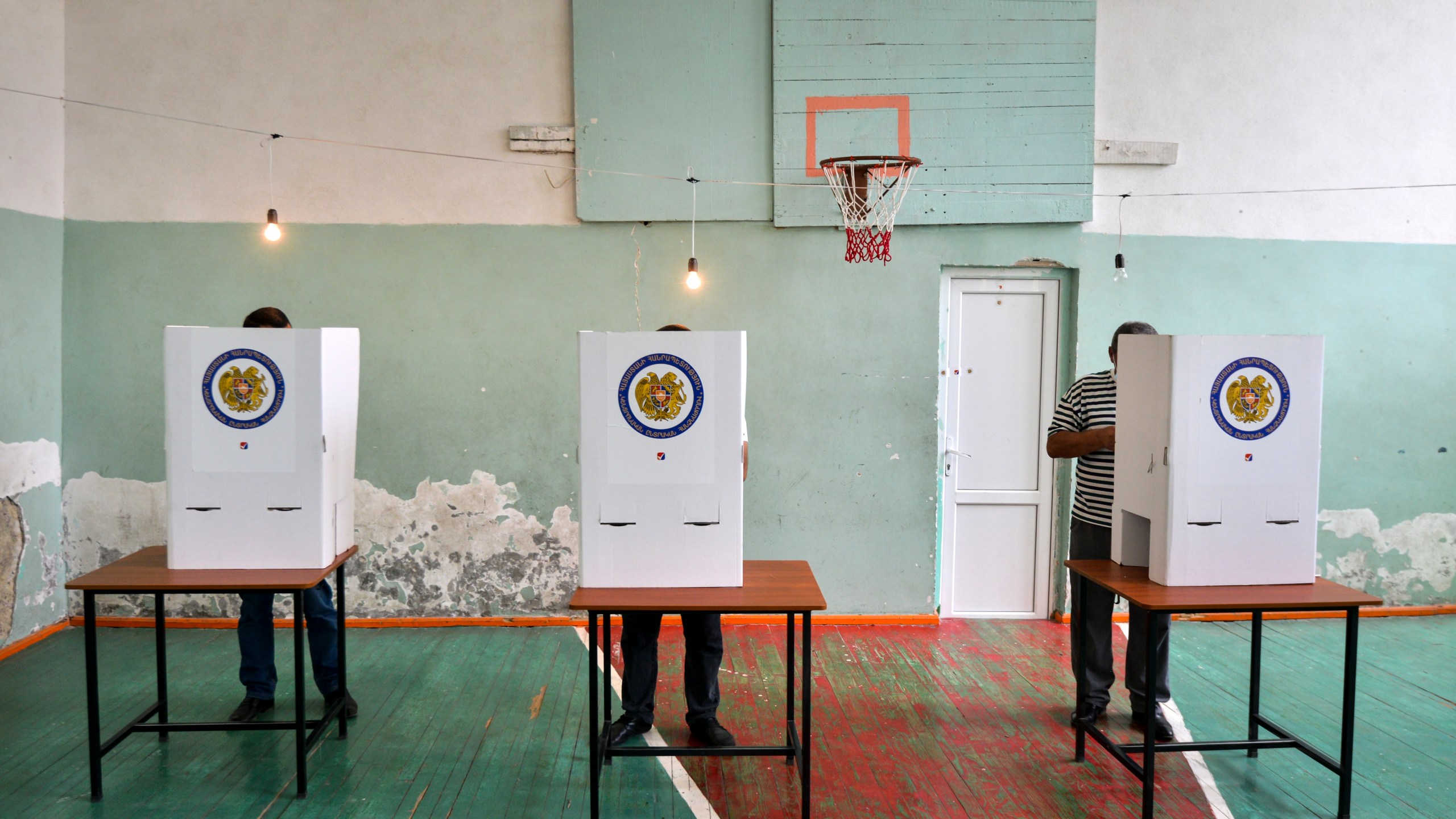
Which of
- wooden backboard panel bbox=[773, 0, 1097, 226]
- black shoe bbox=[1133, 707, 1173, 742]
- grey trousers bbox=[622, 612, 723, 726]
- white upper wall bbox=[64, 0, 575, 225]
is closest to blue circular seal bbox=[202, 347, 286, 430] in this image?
grey trousers bbox=[622, 612, 723, 726]

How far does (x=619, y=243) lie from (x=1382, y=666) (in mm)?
4379

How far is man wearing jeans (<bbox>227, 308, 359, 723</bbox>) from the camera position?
12.1 feet

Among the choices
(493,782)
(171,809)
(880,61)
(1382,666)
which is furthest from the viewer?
(880,61)

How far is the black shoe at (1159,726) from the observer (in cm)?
348

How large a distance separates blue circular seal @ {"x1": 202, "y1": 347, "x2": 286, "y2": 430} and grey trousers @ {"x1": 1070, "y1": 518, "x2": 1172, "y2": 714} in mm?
3108

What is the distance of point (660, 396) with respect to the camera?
279 centimetres

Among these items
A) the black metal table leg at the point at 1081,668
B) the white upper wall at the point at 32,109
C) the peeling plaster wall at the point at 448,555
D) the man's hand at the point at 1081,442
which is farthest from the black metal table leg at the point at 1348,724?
the white upper wall at the point at 32,109

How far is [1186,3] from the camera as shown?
495 centimetres

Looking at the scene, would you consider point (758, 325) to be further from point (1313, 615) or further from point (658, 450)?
point (1313, 615)

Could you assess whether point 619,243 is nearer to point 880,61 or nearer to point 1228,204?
point 880,61

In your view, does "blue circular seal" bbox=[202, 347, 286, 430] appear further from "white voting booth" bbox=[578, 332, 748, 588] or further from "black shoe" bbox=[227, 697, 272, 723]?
"black shoe" bbox=[227, 697, 272, 723]

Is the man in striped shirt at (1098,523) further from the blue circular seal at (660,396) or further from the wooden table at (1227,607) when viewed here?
the blue circular seal at (660,396)

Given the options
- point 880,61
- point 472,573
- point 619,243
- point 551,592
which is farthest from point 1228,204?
point 472,573

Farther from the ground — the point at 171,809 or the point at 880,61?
the point at 880,61
